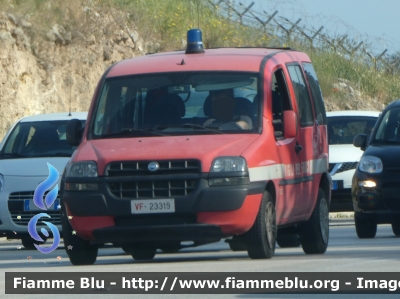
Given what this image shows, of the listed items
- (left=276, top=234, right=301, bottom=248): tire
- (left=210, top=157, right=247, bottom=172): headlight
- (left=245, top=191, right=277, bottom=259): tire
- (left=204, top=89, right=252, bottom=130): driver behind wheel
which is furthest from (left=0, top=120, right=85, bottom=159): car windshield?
(left=210, top=157, right=247, bottom=172): headlight

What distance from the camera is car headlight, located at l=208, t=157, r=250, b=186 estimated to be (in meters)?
11.4

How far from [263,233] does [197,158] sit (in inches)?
38.9

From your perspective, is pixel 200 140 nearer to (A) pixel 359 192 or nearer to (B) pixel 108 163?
(B) pixel 108 163

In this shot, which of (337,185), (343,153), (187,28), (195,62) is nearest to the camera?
(195,62)

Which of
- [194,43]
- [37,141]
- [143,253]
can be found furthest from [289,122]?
[37,141]

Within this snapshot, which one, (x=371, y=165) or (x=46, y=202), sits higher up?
(x=46, y=202)

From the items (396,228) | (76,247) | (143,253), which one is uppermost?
(76,247)

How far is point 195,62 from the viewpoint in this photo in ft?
42.0

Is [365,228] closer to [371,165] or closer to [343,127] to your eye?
[371,165]

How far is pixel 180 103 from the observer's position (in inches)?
488

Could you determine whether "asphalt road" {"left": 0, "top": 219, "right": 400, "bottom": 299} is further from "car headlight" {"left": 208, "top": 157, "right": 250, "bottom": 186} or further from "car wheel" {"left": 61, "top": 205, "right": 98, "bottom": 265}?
"car headlight" {"left": 208, "top": 157, "right": 250, "bottom": 186}

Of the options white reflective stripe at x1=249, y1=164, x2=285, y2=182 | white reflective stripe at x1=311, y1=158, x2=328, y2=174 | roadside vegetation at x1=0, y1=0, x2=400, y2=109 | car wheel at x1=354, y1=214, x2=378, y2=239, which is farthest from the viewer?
roadside vegetation at x1=0, y1=0, x2=400, y2=109

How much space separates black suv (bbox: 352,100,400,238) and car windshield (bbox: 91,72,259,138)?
4272 millimetres

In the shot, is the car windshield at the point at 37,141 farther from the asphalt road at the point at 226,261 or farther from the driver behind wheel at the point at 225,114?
the driver behind wheel at the point at 225,114
